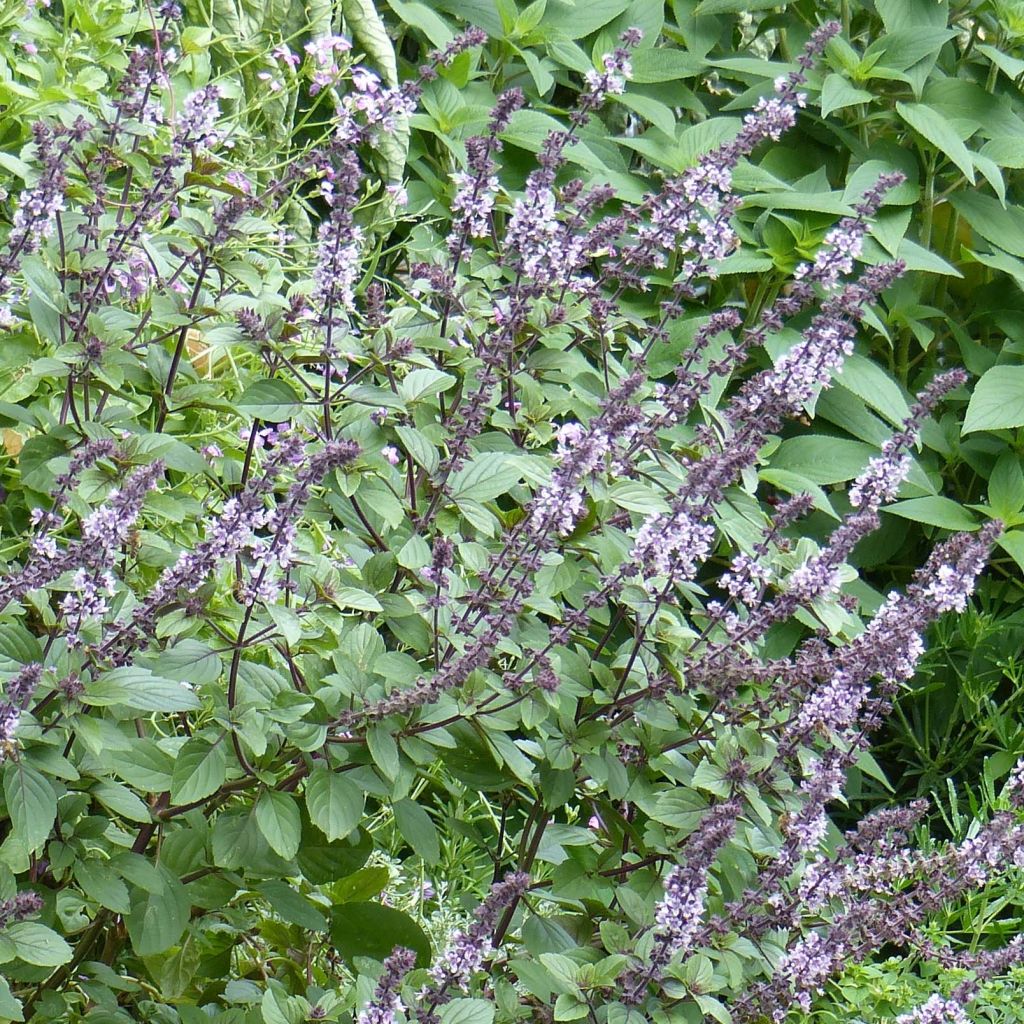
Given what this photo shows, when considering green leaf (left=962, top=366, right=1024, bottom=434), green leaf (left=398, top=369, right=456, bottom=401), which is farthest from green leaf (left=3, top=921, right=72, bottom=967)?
green leaf (left=962, top=366, right=1024, bottom=434)

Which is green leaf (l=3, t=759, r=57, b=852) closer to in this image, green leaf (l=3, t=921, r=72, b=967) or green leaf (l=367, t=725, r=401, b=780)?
green leaf (l=3, t=921, r=72, b=967)

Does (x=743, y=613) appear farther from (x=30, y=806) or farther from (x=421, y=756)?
(x=30, y=806)

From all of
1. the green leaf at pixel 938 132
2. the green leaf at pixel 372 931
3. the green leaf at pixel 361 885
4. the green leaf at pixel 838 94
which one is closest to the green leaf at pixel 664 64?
the green leaf at pixel 838 94

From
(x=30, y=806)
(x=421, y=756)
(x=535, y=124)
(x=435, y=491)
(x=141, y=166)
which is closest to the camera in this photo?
(x=30, y=806)

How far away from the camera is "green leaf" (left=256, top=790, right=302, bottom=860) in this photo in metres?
1.50

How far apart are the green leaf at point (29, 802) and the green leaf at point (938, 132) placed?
2.79m

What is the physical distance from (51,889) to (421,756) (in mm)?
521

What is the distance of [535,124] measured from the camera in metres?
3.29

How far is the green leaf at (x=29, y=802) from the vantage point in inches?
53.9

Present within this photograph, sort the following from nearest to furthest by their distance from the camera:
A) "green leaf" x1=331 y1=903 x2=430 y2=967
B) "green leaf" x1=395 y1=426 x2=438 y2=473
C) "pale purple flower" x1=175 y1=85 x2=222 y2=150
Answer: "green leaf" x1=395 y1=426 x2=438 y2=473, "pale purple flower" x1=175 y1=85 x2=222 y2=150, "green leaf" x1=331 y1=903 x2=430 y2=967

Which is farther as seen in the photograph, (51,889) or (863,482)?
(863,482)

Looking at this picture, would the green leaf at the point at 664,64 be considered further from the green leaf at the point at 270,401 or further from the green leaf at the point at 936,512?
the green leaf at the point at 270,401

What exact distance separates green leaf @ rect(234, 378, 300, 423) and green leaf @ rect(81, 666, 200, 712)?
319 mm

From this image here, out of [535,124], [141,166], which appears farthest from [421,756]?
[535,124]
